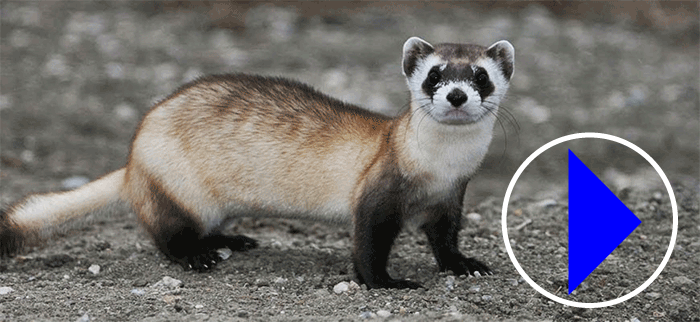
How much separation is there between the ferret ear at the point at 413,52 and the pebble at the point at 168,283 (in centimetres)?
192

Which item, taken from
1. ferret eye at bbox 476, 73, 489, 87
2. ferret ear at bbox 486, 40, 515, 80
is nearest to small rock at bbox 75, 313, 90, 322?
ferret eye at bbox 476, 73, 489, 87

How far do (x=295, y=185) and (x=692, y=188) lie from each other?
3.93 metres

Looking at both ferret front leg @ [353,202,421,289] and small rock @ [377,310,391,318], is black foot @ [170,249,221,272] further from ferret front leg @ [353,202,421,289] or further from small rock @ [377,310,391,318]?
small rock @ [377,310,391,318]

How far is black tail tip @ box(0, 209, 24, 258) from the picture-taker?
5.60 m

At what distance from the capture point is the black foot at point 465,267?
209 inches

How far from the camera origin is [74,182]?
25.1 ft

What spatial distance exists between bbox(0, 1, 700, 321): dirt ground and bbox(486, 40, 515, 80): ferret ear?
51.9 inches

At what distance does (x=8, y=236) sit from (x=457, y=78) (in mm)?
3226

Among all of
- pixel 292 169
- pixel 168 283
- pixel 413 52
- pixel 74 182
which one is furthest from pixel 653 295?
pixel 74 182

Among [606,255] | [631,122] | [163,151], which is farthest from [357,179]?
[631,122]

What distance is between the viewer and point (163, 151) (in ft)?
17.9

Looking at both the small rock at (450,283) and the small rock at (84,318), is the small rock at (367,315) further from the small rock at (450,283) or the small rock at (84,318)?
the small rock at (84,318)

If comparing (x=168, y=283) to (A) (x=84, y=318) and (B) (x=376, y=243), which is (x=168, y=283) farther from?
(B) (x=376, y=243)

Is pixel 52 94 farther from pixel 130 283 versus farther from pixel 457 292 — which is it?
pixel 457 292
